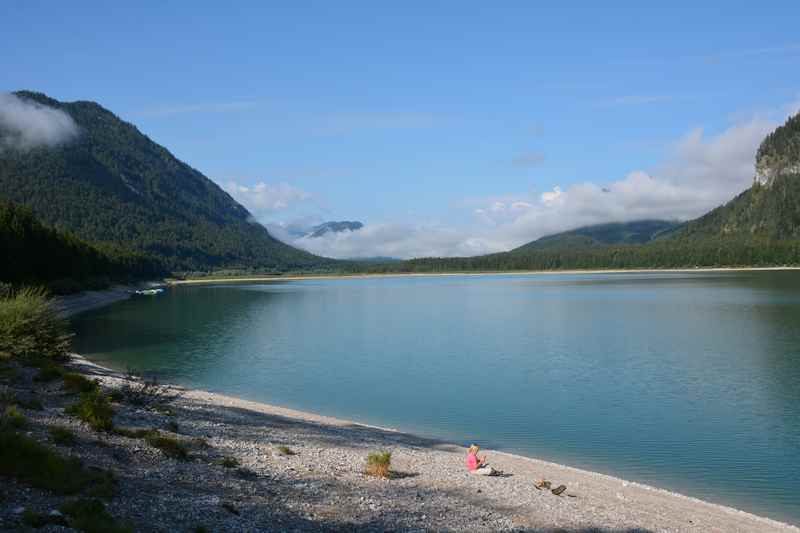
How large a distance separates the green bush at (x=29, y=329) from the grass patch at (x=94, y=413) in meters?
10.0

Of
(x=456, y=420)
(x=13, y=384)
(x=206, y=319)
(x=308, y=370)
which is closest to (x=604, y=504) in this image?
(x=456, y=420)

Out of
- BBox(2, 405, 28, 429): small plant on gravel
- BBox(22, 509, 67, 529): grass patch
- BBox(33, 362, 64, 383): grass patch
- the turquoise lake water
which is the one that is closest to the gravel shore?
BBox(22, 509, 67, 529): grass patch

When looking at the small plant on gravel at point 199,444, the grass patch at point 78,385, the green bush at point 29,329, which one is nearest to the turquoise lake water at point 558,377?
the green bush at point 29,329

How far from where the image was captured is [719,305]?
73.4m

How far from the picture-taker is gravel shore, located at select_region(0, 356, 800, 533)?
36.4 ft

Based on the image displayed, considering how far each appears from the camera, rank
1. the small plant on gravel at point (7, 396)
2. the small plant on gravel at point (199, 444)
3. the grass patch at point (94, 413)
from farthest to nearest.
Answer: the small plant on gravel at point (199, 444)
the small plant on gravel at point (7, 396)
the grass patch at point (94, 413)

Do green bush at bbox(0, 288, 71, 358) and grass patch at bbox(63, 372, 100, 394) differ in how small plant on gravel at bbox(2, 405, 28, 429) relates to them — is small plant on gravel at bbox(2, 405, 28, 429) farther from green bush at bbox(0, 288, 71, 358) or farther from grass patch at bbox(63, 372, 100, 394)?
green bush at bbox(0, 288, 71, 358)

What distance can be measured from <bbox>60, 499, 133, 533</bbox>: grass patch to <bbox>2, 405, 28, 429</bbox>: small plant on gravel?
4219mm

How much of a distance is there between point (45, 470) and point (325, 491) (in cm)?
535

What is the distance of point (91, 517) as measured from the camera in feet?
29.9

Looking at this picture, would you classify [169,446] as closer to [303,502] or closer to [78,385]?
[303,502]

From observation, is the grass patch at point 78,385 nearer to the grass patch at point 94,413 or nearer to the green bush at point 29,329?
the grass patch at point 94,413

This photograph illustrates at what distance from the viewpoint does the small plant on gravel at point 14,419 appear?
42.6ft

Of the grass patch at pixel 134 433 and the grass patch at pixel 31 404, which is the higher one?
the grass patch at pixel 31 404
